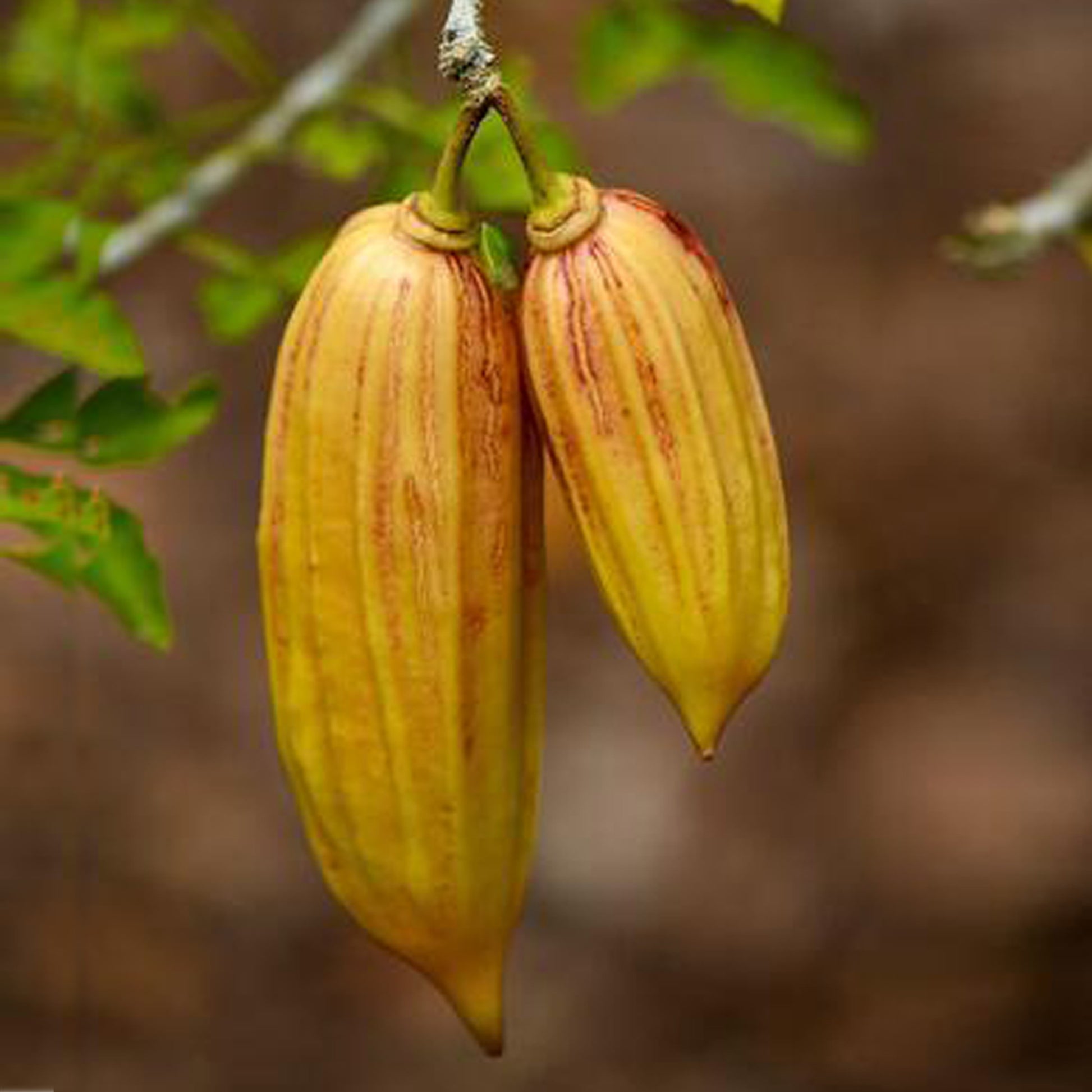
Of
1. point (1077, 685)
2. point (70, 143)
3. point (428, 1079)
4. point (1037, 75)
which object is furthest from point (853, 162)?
point (70, 143)

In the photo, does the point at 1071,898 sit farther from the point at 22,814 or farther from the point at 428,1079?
the point at 22,814

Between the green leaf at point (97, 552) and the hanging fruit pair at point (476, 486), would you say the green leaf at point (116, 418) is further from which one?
the hanging fruit pair at point (476, 486)

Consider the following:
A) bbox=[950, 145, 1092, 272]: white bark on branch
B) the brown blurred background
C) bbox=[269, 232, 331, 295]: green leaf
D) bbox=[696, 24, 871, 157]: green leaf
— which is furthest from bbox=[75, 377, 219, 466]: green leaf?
the brown blurred background

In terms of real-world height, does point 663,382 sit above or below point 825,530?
above

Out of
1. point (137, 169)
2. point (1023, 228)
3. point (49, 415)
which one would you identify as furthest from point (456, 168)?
point (1023, 228)

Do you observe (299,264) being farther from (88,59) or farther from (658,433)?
(658,433)

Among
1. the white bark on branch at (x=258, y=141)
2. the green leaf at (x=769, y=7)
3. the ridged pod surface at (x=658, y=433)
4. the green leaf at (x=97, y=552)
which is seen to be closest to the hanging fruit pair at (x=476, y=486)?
the ridged pod surface at (x=658, y=433)
